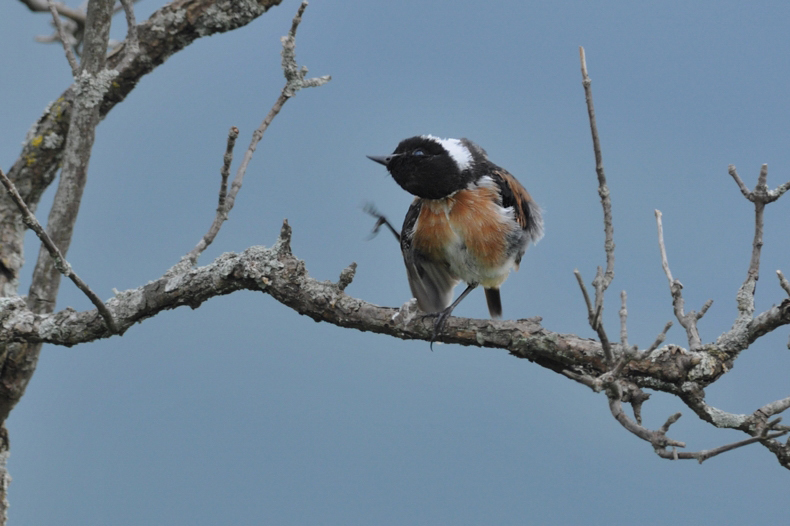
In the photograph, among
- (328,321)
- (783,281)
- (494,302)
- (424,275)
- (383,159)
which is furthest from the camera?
(494,302)

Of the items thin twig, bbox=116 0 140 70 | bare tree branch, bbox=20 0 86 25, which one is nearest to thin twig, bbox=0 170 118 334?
thin twig, bbox=116 0 140 70

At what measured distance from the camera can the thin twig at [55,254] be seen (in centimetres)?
253

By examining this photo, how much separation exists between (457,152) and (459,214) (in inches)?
13.6

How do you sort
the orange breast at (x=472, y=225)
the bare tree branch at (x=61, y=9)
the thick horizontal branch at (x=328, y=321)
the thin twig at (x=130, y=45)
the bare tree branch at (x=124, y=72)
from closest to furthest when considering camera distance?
the thick horizontal branch at (x=328, y=321), the orange breast at (x=472, y=225), the thin twig at (x=130, y=45), the bare tree branch at (x=124, y=72), the bare tree branch at (x=61, y=9)

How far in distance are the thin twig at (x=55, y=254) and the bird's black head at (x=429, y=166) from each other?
1.46 m

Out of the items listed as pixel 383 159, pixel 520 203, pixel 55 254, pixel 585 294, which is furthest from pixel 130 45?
pixel 585 294

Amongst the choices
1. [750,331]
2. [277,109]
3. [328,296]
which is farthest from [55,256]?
[750,331]

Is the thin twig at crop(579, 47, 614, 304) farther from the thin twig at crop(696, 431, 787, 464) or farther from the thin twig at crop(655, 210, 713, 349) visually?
the thin twig at crop(655, 210, 713, 349)

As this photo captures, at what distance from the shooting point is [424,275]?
152 inches

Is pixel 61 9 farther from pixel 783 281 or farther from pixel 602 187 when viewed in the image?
pixel 783 281

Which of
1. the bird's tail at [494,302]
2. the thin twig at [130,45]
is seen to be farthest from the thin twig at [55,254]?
the bird's tail at [494,302]

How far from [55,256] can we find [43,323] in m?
0.67

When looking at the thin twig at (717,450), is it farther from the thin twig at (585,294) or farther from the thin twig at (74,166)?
the thin twig at (74,166)

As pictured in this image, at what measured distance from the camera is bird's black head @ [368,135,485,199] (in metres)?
3.62
